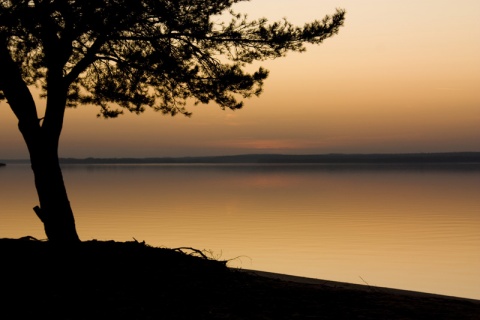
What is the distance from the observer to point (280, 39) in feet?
40.2

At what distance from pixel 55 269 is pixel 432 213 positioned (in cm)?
3195

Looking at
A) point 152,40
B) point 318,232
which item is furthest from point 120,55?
point 318,232

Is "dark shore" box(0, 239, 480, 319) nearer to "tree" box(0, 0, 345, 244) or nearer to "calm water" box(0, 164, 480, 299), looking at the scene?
"tree" box(0, 0, 345, 244)

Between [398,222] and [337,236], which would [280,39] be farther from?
[398,222]

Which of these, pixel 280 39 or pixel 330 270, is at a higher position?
pixel 280 39

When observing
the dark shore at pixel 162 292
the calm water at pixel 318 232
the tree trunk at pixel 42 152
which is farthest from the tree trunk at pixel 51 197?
the calm water at pixel 318 232

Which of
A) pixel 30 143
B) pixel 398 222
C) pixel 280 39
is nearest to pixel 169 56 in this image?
pixel 280 39

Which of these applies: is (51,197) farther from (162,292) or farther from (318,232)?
(318,232)

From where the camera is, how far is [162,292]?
29.7ft

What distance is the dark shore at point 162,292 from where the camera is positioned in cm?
820

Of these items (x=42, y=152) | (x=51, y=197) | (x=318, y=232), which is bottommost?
(x=318, y=232)

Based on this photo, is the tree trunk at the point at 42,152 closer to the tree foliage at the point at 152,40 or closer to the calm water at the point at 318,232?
the tree foliage at the point at 152,40

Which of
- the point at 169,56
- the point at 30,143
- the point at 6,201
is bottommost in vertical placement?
the point at 6,201

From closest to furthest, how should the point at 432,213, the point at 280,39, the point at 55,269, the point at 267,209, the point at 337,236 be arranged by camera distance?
the point at 55,269
the point at 280,39
the point at 337,236
the point at 432,213
the point at 267,209
